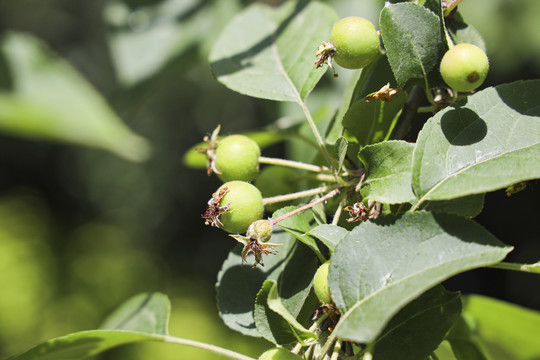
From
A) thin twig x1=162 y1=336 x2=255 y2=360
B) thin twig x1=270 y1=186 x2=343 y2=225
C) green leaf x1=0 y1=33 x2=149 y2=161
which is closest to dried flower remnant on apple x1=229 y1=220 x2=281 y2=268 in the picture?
thin twig x1=270 y1=186 x2=343 y2=225

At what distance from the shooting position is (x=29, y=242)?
18.0 ft

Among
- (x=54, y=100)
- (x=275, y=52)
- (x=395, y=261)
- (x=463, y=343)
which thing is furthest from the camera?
(x=54, y=100)

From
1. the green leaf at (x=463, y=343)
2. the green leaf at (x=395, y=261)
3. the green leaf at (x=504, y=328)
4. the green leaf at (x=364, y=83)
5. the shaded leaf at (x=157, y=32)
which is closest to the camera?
the green leaf at (x=395, y=261)

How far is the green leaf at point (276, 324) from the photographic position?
909 millimetres

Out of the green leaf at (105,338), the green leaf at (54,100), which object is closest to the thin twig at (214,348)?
the green leaf at (105,338)

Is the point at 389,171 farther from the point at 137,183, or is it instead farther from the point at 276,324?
the point at 137,183

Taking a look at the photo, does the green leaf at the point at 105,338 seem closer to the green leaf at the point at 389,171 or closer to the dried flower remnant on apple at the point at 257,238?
the dried flower remnant on apple at the point at 257,238

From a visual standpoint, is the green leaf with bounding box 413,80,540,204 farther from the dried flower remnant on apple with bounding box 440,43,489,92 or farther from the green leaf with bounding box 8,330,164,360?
the green leaf with bounding box 8,330,164,360

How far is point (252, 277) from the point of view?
1.15 m

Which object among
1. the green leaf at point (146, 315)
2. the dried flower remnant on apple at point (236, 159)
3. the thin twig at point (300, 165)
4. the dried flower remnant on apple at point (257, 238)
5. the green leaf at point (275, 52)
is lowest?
the green leaf at point (146, 315)

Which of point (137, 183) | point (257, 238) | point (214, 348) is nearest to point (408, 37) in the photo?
point (257, 238)

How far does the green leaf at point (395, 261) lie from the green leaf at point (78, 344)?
504 millimetres

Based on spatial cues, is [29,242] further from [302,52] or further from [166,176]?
[302,52]

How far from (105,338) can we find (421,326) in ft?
2.16
